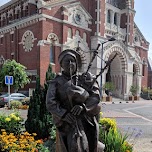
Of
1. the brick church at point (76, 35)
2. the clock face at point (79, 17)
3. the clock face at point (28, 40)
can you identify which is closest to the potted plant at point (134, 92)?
the brick church at point (76, 35)

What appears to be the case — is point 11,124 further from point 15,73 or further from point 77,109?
point 15,73

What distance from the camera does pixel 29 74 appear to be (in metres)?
29.6

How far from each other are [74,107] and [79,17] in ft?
101

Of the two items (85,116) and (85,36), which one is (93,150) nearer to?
(85,116)

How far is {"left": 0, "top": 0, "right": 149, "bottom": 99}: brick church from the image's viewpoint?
2903 cm

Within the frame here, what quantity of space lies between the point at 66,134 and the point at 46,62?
25740 mm

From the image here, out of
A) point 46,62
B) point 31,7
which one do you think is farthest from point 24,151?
point 31,7

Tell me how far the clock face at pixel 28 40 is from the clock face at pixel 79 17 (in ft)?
21.1

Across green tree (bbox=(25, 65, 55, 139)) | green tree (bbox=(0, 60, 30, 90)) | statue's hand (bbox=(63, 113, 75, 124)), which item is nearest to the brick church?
green tree (bbox=(0, 60, 30, 90))

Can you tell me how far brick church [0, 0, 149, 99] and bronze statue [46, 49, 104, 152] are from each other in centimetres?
2139

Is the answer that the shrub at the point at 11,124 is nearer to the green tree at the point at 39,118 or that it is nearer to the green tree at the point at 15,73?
the green tree at the point at 39,118

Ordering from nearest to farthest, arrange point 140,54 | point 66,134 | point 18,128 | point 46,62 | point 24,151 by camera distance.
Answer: point 66,134, point 24,151, point 18,128, point 46,62, point 140,54

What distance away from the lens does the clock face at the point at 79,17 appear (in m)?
32.3

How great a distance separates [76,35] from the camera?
3228cm
